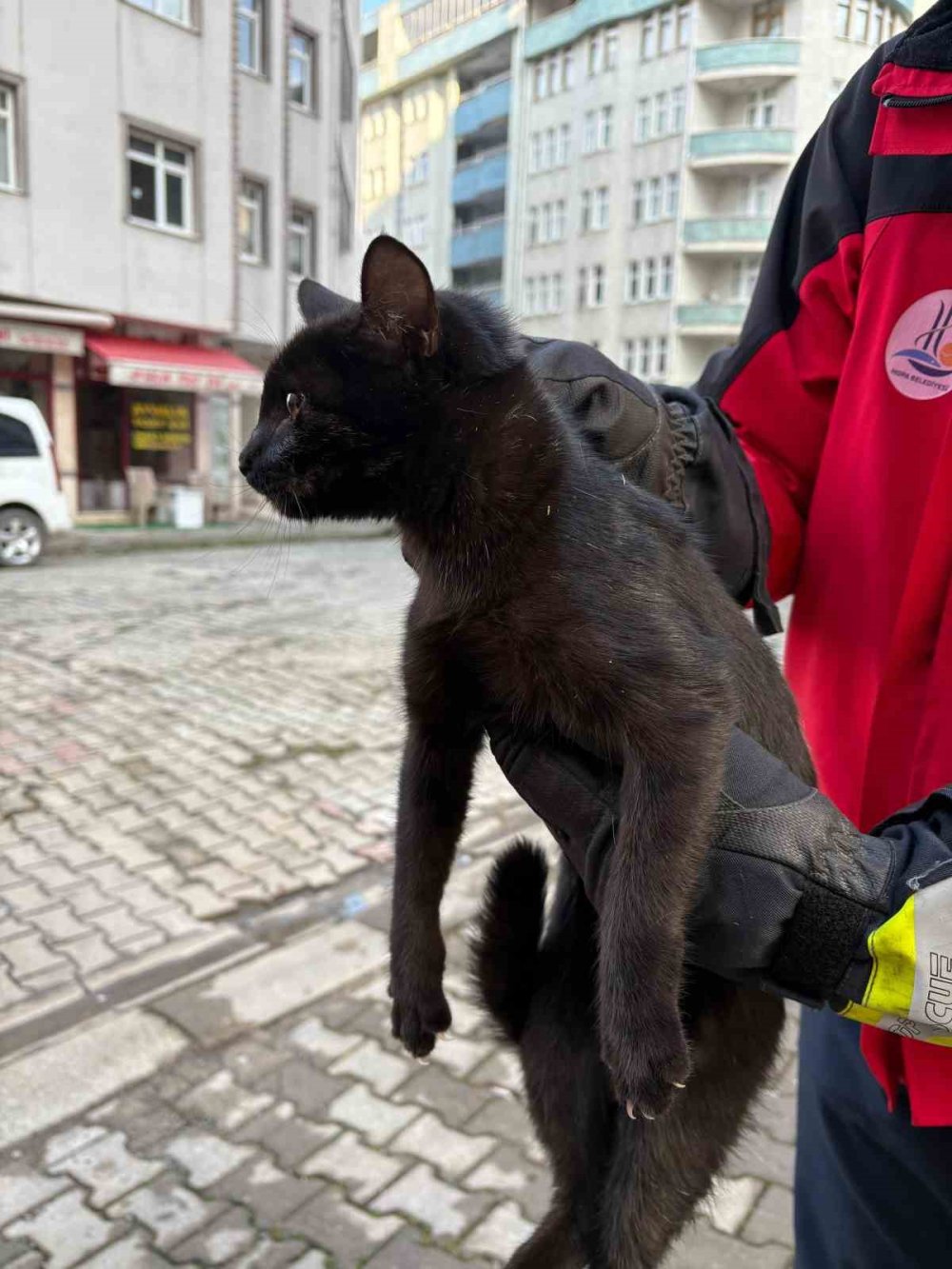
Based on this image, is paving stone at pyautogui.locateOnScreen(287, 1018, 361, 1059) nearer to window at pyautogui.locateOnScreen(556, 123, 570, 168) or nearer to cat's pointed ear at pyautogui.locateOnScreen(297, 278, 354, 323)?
cat's pointed ear at pyautogui.locateOnScreen(297, 278, 354, 323)

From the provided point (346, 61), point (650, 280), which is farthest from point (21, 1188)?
point (346, 61)

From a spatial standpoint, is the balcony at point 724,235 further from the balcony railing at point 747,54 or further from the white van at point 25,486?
the white van at point 25,486

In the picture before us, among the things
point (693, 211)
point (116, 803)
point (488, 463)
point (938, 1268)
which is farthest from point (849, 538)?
point (116, 803)

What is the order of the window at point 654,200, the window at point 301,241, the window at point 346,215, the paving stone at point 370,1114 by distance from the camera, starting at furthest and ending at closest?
the window at point 301,241 < the window at point 346,215 < the window at point 654,200 < the paving stone at point 370,1114

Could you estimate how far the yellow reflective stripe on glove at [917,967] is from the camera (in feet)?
3.10

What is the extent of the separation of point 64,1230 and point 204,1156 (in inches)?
13.9

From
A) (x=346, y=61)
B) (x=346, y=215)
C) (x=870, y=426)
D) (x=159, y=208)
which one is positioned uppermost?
(x=159, y=208)

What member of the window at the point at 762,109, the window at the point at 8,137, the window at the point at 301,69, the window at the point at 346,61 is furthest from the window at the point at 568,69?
the window at the point at 8,137

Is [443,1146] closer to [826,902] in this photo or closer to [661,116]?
[826,902]

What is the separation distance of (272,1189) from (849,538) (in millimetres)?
2030

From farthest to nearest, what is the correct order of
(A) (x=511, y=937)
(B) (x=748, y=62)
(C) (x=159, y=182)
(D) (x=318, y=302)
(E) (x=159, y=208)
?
(E) (x=159, y=208) → (C) (x=159, y=182) → (B) (x=748, y=62) → (D) (x=318, y=302) → (A) (x=511, y=937)

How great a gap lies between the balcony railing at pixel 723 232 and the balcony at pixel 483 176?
764mm

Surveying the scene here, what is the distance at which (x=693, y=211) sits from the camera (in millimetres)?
Result: 2891

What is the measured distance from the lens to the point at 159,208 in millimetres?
12023
